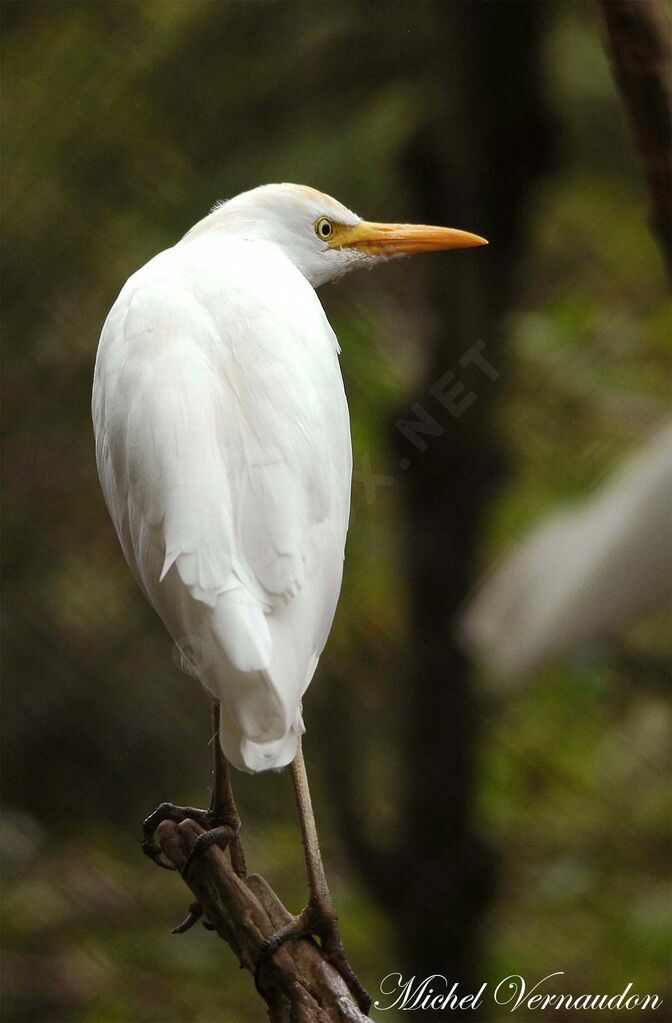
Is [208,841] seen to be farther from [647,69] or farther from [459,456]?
[459,456]

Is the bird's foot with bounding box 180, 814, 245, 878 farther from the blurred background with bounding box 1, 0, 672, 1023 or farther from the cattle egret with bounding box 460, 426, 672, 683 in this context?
the blurred background with bounding box 1, 0, 672, 1023

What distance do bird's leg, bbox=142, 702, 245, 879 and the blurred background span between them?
0.60 meters

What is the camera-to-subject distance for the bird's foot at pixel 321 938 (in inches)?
24.6

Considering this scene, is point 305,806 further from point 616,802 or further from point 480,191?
point 616,802

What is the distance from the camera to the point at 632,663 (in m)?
1.45

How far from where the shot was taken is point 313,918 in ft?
2.06

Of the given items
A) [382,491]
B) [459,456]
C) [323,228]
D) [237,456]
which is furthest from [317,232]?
[459,456]

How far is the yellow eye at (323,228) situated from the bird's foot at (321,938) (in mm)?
383

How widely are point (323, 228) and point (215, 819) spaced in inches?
14.2

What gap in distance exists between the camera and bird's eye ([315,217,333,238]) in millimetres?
703
